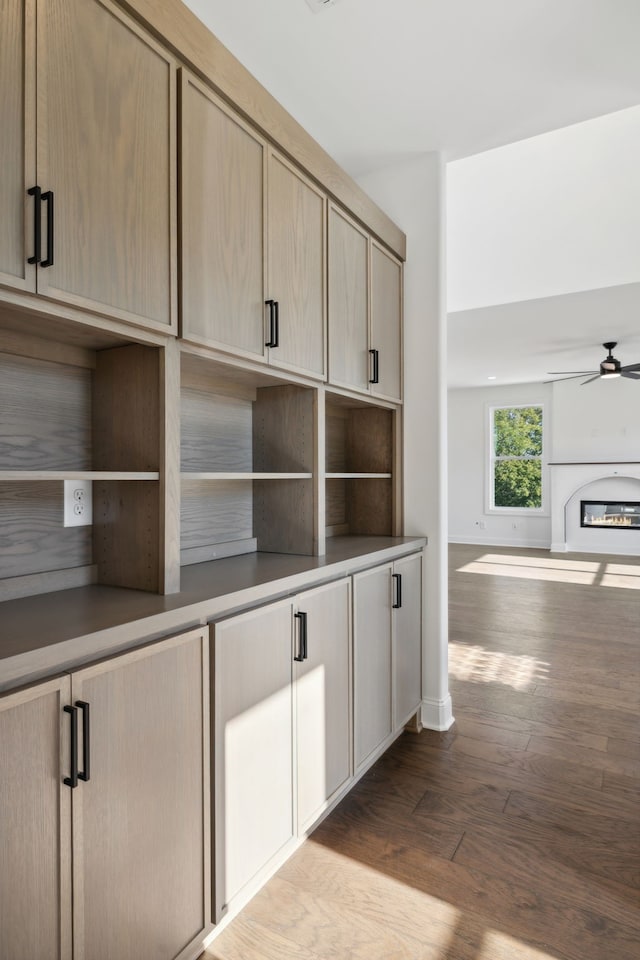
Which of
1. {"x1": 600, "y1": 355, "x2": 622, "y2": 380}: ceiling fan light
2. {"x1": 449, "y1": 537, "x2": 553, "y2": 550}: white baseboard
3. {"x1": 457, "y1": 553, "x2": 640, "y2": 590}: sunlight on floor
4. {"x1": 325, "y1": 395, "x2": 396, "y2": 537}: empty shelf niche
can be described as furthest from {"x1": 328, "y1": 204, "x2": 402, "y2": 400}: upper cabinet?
{"x1": 449, "y1": 537, "x2": 553, "y2": 550}: white baseboard

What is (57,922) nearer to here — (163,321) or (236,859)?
(236,859)

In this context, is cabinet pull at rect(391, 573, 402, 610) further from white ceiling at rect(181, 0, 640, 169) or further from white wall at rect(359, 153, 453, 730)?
white ceiling at rect(181, 0, 640, 169)

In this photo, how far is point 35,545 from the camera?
4.87 ft

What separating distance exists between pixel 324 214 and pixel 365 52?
0.59m

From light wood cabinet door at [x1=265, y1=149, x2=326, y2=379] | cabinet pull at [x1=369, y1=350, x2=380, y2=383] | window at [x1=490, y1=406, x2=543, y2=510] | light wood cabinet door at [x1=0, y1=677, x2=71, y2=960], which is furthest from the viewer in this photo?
window at [x1=490, y1=406, x2=543, y2=510]

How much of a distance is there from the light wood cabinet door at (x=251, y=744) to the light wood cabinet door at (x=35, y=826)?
0.43 m

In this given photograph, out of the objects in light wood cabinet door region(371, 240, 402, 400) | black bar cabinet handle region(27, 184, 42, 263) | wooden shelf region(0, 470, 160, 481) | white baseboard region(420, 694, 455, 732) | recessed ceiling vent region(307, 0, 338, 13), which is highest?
recessed ceiling vent region(307, 0, 338, 13)

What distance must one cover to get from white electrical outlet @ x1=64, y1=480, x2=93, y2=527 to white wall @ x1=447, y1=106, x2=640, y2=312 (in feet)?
9.76

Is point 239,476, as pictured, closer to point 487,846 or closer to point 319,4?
point 487,846

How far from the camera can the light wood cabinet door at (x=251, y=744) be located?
4.78 feet

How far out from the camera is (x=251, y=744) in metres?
1.56

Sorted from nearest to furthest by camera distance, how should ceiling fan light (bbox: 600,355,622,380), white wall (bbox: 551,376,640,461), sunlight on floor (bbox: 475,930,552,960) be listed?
sunlight on floor (bbox: 475,930,552,960), ceiling fan light (bbox: 600,355,622,380), white wall (bbox: 551,376,640,461)

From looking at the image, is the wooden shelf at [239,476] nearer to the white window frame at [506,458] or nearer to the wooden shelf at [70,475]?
the wooden shelf at [70,475]

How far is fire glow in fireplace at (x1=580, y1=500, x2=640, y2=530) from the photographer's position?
8.56 meters
